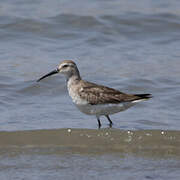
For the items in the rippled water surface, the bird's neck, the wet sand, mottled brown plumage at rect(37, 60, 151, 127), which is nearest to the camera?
the rippled water surface

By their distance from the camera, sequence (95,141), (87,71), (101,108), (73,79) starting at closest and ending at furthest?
(95,141)
(101,108)
(73,79)
(87,71)

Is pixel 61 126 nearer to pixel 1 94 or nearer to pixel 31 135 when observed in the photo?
pixel 31 135

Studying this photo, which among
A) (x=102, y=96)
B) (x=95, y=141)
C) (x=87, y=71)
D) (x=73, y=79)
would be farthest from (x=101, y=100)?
(x=87, y=71)

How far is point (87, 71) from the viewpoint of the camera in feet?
43.4

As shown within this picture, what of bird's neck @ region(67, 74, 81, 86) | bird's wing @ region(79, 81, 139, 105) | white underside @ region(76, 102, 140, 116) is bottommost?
white underside @ region(76, 102, 140, 116)

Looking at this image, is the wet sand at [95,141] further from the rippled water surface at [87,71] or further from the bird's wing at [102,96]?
the bird's wing at [102,96]

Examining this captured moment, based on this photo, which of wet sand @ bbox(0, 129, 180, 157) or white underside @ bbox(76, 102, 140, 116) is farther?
white underside @ bbox(76, 102, 140, 116)

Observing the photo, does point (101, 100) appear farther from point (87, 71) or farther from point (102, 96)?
point (87, 71)

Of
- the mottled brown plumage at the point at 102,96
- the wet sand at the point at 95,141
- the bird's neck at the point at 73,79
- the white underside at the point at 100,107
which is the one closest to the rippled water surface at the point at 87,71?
the wet sand at the point at 95,141

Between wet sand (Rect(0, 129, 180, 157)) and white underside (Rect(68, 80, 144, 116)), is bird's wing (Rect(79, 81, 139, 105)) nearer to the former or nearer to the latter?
white underside (Rect(68, 80, 144, 116))

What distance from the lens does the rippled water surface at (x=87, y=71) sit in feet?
26.9

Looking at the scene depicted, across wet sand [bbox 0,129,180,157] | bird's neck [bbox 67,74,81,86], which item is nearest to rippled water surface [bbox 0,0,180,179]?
wet sand [bbox 0,129,180,157]

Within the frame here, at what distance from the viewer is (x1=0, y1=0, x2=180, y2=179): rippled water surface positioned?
322 inches

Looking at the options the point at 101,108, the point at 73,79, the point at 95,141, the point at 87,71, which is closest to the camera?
the point at 95,141
